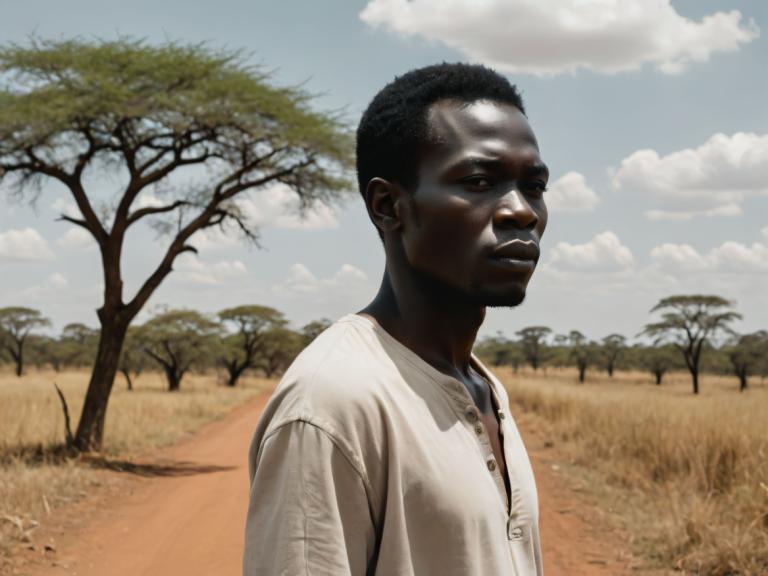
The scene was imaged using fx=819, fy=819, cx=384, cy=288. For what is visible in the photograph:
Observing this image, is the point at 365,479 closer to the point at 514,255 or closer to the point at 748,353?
the point at 514,255

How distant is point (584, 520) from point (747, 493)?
1.67 m

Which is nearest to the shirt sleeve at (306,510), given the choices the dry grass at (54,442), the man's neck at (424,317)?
the man's neck at (424,317)

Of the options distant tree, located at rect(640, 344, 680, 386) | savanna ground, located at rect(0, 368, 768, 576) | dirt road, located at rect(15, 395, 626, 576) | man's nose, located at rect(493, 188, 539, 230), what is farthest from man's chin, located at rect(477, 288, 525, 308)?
distant tree, located at rect(640, 344, 680, 386)

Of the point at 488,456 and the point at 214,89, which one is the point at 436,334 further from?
the point at 214,89

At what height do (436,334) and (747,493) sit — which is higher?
(436,334)

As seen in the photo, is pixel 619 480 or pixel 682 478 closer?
pixel 682 478

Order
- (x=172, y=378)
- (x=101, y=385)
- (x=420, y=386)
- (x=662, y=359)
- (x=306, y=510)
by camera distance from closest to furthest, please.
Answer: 1. (x=306, y=510)
2. (x=420, y=386)
3. (x=101, y=385)
4. (x=172, y=378)
5. (x=662, y=359)

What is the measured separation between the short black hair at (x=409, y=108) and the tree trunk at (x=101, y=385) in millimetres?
11367

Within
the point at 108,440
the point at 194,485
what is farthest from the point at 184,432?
the point at 194,485

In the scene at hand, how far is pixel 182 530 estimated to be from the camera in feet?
25.2

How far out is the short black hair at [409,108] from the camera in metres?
1.54

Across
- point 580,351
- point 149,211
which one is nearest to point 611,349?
point 580,351

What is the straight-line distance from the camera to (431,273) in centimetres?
151

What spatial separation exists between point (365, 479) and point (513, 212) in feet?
1.78
